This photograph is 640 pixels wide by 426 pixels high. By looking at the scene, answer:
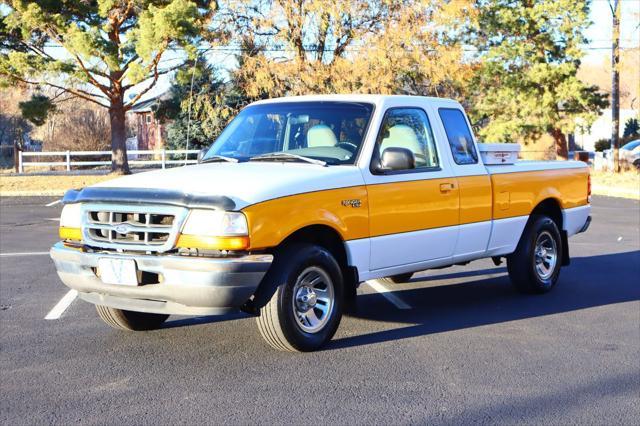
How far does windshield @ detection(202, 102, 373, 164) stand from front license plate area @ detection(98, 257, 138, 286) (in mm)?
1656

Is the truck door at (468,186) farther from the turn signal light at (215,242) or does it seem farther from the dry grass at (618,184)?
the dry grass at (618,184)

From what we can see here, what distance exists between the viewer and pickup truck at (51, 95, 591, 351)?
5.45m

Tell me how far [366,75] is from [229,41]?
5370mm

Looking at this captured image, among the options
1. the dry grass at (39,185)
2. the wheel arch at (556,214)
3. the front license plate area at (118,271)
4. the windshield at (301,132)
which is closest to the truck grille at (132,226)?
the front license plate area at (118,271)

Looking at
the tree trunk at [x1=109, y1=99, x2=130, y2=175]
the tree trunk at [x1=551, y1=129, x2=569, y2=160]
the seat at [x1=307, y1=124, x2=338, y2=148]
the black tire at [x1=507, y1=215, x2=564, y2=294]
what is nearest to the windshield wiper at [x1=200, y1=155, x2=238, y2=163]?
the seat at [x1=307, y1=124, x2=338, y2=148]

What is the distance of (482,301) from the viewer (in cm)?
824

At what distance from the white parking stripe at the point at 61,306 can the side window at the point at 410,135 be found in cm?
338

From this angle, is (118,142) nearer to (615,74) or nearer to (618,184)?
(618,184)

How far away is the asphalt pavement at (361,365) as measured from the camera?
471cm

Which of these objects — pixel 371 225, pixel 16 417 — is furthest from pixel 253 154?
pixel 16 417

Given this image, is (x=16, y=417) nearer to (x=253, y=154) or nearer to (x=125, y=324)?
(x=125, y=324)

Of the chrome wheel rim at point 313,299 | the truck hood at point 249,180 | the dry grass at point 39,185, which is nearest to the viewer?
the truck hood at point 249,180

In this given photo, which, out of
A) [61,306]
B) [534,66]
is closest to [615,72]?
[534,66]

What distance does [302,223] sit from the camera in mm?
5809
